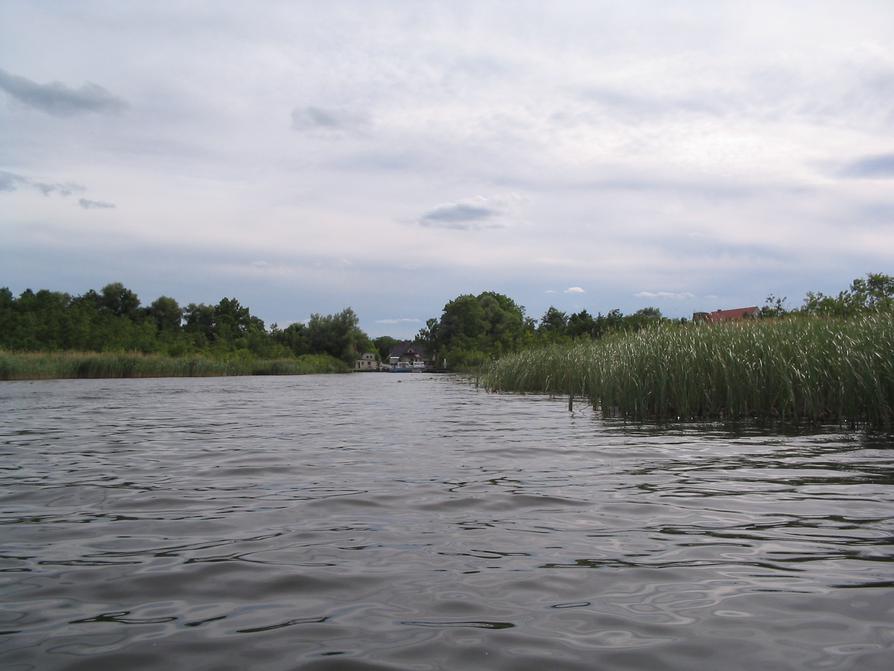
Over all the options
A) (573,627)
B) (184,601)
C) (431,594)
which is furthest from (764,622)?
(184,601)

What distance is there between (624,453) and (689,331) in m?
7.17

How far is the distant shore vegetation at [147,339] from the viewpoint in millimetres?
45062

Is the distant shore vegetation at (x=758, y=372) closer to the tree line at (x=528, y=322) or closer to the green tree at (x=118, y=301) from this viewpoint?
the tree line at (x=528, y=322)

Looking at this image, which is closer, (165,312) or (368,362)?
(165,312)

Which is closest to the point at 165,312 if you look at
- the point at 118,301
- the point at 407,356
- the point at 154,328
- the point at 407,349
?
the point at 118,301

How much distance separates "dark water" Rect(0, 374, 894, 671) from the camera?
2842 mm

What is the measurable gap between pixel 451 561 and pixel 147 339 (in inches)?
2787

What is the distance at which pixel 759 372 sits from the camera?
40.5 ft

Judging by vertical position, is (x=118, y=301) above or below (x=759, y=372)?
above

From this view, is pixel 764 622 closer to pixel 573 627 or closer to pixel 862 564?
pixel 573 627

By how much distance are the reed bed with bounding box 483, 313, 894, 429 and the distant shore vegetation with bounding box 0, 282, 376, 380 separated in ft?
127

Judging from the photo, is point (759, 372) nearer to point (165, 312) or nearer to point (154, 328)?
point (154, 328)

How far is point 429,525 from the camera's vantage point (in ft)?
15.9

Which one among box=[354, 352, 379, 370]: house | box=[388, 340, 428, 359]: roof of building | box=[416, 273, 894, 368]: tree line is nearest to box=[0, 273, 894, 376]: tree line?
box=[416, 273, 894, 368]: tree line
